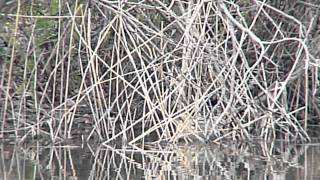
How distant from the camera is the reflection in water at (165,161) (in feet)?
17.5

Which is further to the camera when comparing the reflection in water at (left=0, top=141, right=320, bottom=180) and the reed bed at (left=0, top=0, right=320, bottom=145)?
the reed bed at (left=0, top=0, right=320, bottom=145)

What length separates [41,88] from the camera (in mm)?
7078

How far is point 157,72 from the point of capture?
645 centimetres

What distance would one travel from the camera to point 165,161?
18.8 ft

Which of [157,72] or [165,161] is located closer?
[165,161]

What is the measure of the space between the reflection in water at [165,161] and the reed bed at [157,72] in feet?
0.53

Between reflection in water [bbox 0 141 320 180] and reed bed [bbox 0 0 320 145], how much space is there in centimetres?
16

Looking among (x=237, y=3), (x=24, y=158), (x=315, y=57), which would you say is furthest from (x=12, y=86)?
(x=315, y=57)

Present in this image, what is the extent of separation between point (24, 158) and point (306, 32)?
222 cm

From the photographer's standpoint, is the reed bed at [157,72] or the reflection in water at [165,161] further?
the reed bed at [157,72]

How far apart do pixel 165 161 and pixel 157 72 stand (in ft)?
2.98

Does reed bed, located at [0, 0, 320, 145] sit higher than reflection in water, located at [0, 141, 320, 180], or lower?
higher

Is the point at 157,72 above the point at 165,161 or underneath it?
above

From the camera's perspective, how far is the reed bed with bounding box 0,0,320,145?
6.26 m
